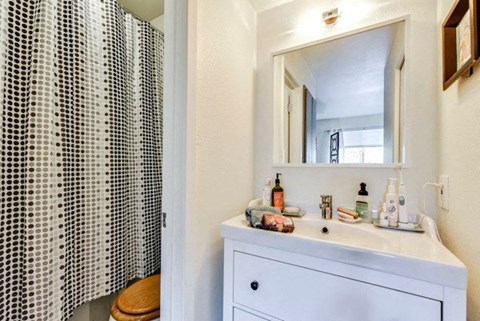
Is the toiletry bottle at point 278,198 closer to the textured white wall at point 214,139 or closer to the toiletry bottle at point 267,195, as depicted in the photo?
the toiletry bottle at point 267,195

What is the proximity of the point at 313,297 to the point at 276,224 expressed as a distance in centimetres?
27

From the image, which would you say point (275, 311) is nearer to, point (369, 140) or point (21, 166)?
point (369, 140)

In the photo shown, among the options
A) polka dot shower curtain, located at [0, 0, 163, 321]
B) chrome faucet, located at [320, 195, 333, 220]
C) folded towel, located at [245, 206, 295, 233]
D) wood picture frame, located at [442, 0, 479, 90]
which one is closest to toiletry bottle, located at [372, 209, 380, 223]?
chrome faucet, located at [320, 195, 333, 220]

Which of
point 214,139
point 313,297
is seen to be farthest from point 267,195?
point 313,297

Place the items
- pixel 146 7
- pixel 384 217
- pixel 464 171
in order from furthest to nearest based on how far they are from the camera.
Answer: pixel 146 7, pixel 384 217, pixel 464 171

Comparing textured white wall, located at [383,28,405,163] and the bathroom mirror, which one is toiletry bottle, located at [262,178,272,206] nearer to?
the bathroom mirror

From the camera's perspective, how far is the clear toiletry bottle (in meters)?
1.02

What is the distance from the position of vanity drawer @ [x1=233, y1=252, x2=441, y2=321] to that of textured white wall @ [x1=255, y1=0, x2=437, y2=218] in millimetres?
483

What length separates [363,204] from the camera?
3.39 feet

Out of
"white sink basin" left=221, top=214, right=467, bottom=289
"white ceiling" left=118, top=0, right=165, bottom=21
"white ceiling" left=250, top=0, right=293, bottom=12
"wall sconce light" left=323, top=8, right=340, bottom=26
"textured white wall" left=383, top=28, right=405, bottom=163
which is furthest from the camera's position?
"white ceiling" left=118, top=0, right=165, bottom=21

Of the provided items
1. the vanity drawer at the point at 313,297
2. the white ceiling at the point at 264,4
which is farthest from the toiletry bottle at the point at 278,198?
the white ceiling at the point at 264,4

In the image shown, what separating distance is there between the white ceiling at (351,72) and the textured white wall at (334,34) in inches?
2.6

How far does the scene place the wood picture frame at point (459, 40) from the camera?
60cm

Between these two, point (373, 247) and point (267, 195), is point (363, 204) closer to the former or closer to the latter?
point (373, 247)
